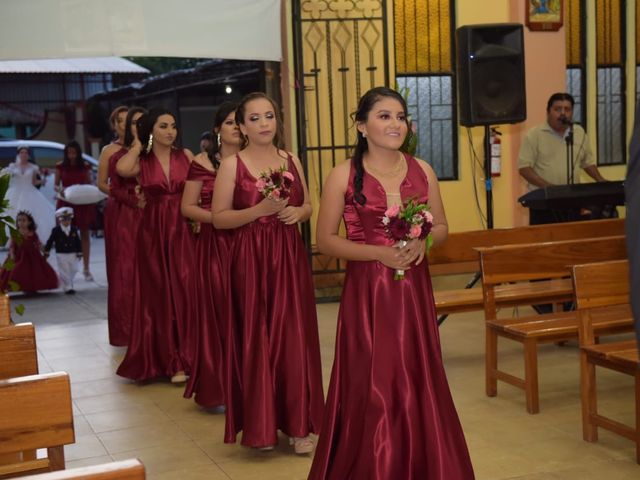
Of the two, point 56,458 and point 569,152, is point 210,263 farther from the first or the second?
point 569,152

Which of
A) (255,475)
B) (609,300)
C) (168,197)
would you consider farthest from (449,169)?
(255,475)

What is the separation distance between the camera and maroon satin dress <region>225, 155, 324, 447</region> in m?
4.93

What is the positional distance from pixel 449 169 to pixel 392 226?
719 cm

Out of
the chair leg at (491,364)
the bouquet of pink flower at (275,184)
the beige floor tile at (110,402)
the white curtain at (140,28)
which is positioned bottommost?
the beige floor tile at (110,402)

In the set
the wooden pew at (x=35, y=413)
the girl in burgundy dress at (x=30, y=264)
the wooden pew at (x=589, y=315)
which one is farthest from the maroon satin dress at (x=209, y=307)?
the girl in burgundy dress at (x=30, y=264)

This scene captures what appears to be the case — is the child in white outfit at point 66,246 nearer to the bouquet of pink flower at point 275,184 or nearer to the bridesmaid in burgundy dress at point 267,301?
the bridesmaid in burgundy dress at point 267,301

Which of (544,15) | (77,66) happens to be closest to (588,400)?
(544,15)

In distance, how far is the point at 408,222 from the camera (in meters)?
3.75

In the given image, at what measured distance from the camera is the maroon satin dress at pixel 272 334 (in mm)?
4930

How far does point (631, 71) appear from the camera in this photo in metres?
12.0

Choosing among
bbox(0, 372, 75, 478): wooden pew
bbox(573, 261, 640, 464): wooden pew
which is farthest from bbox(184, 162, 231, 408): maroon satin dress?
bbox(0, 372, 75, 478): wooden pew

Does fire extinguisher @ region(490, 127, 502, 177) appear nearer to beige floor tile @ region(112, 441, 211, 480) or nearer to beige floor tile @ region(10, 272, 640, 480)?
beige floor tile @ region(10, 272, 640, 480)

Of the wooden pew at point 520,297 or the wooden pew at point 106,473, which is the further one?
the wooden pew at point 520,297

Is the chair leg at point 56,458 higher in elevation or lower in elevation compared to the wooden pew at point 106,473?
lower
